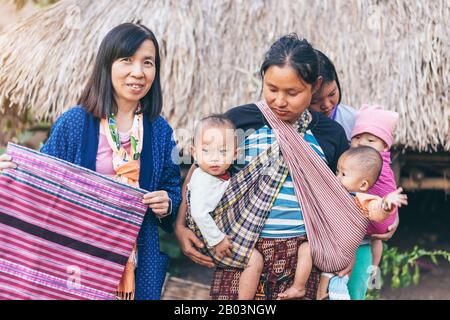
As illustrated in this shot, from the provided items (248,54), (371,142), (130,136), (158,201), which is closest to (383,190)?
(371,142)

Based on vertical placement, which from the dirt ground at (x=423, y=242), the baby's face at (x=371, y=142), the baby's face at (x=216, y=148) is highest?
the dirt ground at (x=423, y=242)

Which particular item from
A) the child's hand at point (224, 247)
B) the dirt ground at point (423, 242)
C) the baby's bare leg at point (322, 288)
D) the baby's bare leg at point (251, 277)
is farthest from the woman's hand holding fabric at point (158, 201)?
the dirt ground at point (423, 242)

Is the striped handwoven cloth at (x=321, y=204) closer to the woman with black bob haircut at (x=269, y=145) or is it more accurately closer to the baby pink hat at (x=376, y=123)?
the woman with black bob haircut at (x=269, y=145)

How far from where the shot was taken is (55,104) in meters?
5.52

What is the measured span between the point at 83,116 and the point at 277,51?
760 mm

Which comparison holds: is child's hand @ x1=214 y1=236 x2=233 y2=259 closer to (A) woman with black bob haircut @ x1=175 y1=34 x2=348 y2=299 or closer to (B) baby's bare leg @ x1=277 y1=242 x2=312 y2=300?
(A) woman with black bob haircut @ x1=175 y1=34 x2=348 y2=299

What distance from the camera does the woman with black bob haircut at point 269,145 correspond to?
281 centimetres

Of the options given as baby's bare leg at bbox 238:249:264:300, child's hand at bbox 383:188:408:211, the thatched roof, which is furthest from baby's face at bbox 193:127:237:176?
the thatched roof

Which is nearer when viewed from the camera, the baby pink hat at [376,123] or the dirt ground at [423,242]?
the baby pink hat at [376,123]

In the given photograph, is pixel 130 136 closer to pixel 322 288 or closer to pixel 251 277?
pixel 251 277

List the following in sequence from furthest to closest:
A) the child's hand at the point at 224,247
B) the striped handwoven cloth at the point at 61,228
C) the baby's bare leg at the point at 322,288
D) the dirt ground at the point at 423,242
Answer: the dirt ground at the point at 423,242
the baby's bare leg at the point at 322,288
the child's hand at the point at 224,247
the striped handwoven cloth at the point at 61,228

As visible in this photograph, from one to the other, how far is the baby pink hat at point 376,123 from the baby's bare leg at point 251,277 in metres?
0.75

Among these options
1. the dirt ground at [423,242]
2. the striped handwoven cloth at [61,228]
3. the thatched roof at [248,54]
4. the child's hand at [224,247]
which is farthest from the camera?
the dirt ground at [423,242]

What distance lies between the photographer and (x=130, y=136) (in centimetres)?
288
